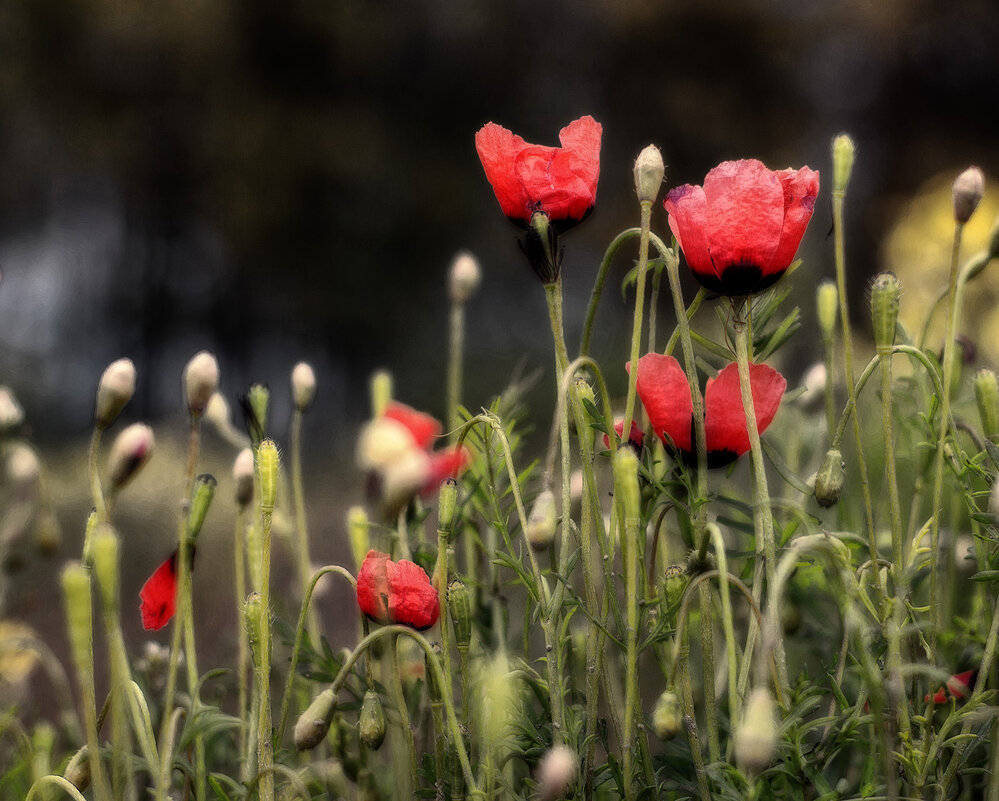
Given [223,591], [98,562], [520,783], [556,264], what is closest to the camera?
[98,562]

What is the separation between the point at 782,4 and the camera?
4.44 metres

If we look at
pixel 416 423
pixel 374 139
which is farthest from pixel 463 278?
pixel 374 139

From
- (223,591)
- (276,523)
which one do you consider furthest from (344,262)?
(276,523)

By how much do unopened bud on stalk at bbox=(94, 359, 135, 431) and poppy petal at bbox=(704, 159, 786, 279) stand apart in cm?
27

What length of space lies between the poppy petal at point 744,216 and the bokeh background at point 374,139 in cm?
321

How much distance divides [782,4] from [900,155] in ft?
2.80

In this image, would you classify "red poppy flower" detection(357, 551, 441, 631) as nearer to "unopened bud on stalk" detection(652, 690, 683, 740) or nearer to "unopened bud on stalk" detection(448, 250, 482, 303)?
"unopened bud on stalk" detection(652, 690, 683, 740)

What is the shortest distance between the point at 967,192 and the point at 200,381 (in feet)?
1.24

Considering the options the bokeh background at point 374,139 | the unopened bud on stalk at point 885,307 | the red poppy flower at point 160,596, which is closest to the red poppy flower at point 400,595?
the red poppy flower at point 160,596

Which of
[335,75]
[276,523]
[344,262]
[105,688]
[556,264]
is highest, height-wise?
[335,75]

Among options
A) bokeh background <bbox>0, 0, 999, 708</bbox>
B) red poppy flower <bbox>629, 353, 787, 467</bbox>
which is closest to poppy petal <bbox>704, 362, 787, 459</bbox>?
red poppy flower <bbox>629, 353, 787, 467</bbox>

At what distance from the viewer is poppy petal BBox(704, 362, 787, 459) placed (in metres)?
0.47

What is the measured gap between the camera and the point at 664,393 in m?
0.47

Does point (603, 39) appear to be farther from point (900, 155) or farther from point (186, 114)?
point (186, 114)
